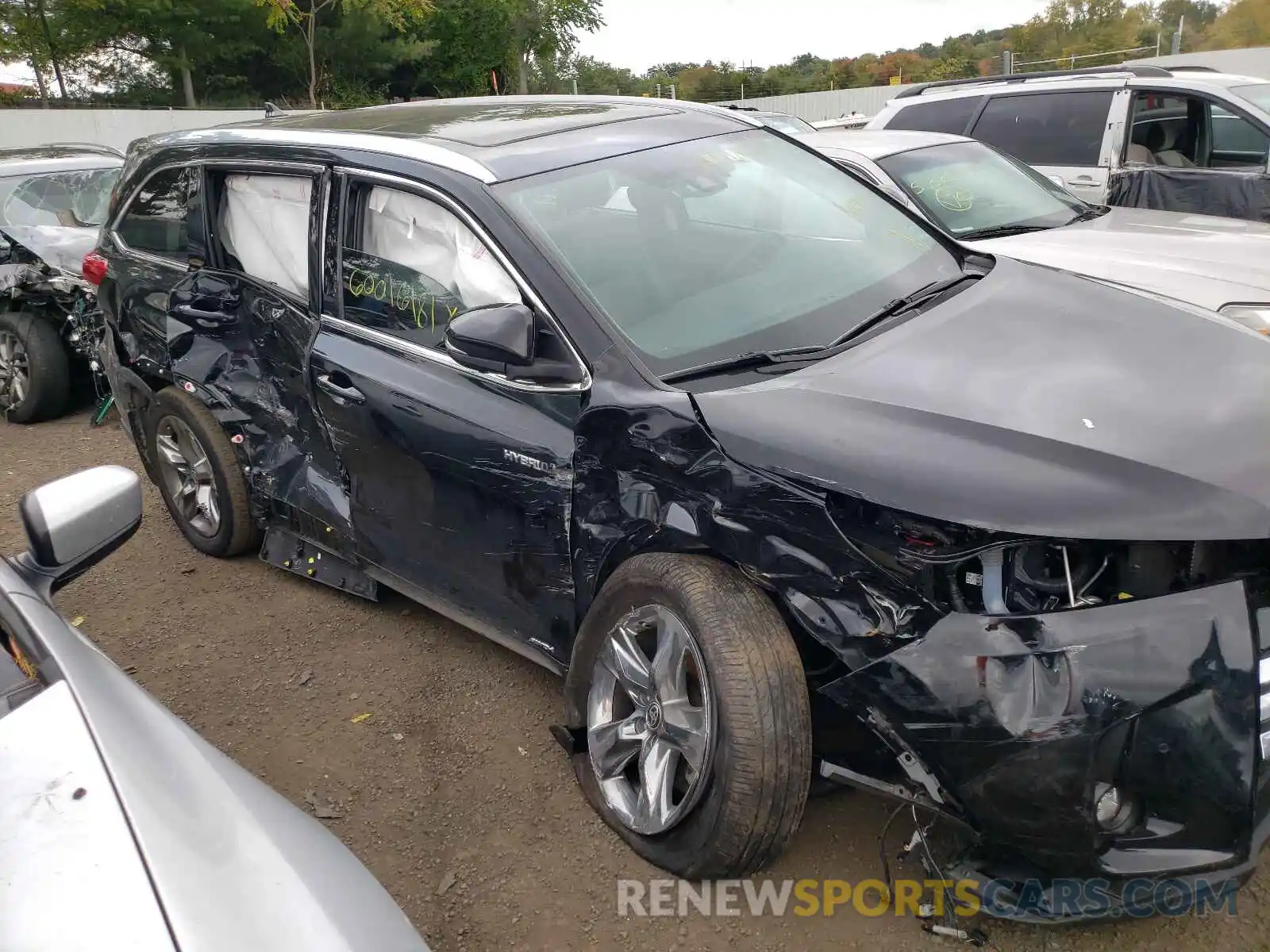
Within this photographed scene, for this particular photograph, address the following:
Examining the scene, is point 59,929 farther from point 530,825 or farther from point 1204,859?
point 1204,859

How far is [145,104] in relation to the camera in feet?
100

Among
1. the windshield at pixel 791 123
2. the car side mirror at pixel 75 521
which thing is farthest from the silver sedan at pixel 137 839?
the windshield at pixel 791 123

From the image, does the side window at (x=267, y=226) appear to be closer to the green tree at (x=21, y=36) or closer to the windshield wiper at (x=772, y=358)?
the windshield wiper at (x=772, y=358)

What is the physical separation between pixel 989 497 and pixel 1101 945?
1129 mm

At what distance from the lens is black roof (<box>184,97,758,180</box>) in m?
3.18

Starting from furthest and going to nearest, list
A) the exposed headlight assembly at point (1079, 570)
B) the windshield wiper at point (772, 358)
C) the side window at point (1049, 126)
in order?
the side window at point (1049, 126), the windshield wiper at point (772, 358), the exposed headlight assembly at point (1079, 570)

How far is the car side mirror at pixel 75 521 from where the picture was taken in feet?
6.91

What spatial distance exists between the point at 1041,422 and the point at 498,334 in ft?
4.50

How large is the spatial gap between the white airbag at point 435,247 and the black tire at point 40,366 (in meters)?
4.73

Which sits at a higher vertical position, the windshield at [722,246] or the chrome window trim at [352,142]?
the chrome window trim at [352,142]

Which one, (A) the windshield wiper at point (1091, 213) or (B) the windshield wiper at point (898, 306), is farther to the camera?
(A) the windshield wiper at point (1091, 213)

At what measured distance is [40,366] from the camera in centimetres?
684

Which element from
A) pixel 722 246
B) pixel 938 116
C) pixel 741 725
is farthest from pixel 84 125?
pixel 741 725

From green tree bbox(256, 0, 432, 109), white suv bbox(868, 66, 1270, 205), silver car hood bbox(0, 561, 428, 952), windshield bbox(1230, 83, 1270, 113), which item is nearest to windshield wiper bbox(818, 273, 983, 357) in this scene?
silver car hood bbox(0, 561, 428, 952)
